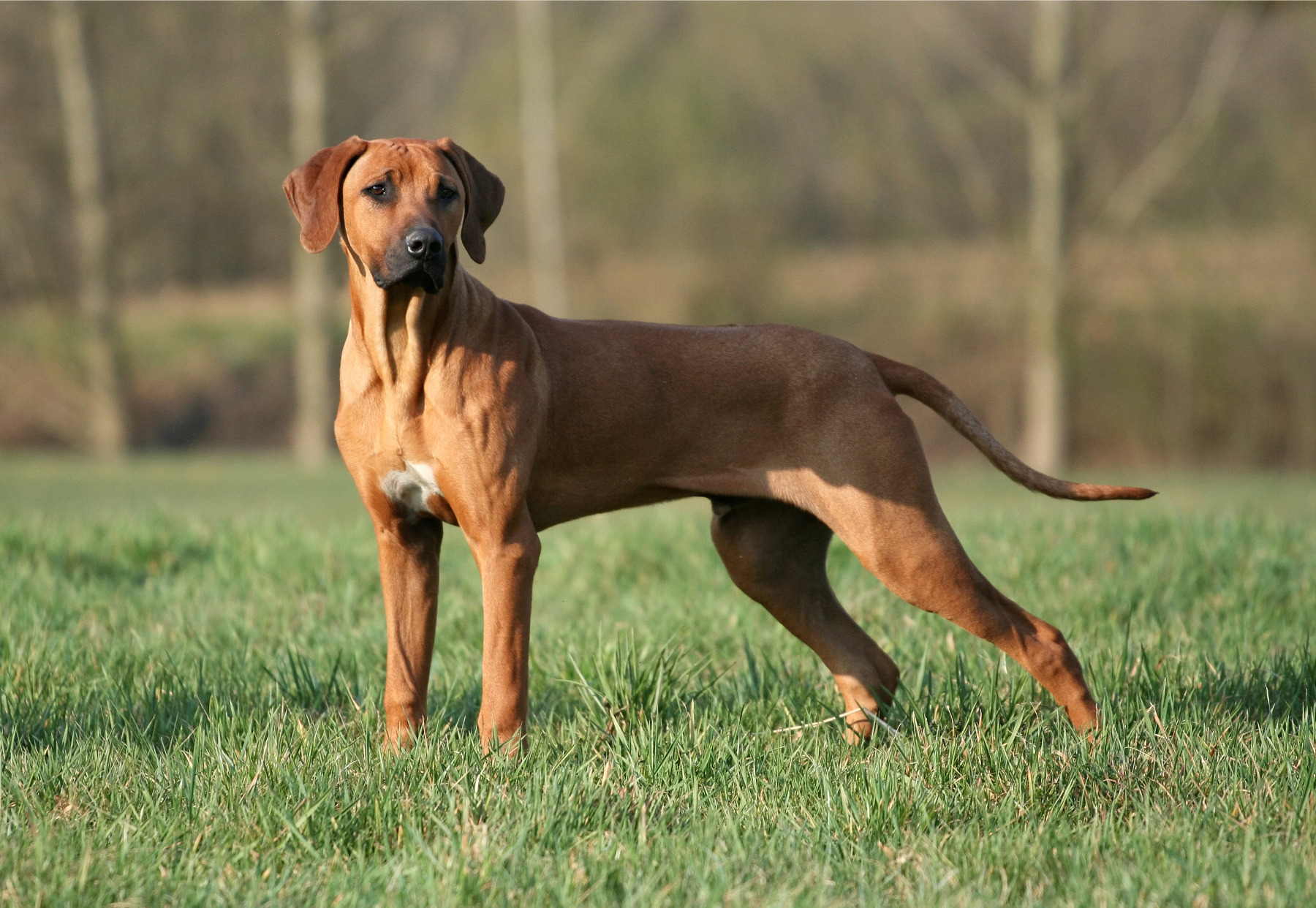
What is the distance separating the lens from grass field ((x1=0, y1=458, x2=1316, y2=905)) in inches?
104

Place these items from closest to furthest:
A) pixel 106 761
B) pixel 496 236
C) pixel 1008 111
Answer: pixel 106 761
pixel 1008 111
pixel 496 236

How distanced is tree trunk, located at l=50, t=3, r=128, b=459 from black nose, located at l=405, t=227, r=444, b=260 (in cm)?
1868

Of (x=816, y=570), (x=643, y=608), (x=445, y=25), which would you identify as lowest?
(x=643, y=608)

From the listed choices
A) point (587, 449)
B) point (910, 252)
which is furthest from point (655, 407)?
point (910, 252)

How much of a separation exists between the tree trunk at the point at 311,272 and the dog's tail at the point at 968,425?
15951 mm

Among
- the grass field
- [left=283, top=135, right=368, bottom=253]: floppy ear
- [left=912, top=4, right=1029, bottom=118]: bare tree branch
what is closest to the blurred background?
[left=912, top=4, right=1029, bottom=118]: bare tree branch

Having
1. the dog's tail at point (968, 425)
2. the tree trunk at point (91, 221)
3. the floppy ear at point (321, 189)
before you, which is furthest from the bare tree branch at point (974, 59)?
the floppy ear at point (321, 189)

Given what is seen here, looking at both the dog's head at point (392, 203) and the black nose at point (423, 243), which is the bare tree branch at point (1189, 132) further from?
the black nose at point (423, 243)

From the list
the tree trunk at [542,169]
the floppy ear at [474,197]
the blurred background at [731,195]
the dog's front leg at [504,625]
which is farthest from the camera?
the tree trunk at [542,169]

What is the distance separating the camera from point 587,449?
3795mm

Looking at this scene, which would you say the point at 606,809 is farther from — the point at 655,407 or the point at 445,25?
the point at 445,25

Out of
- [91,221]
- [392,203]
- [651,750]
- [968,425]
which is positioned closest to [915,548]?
[968,425]

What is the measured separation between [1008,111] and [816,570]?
61.8 feet

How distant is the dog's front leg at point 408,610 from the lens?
3.78 meters
